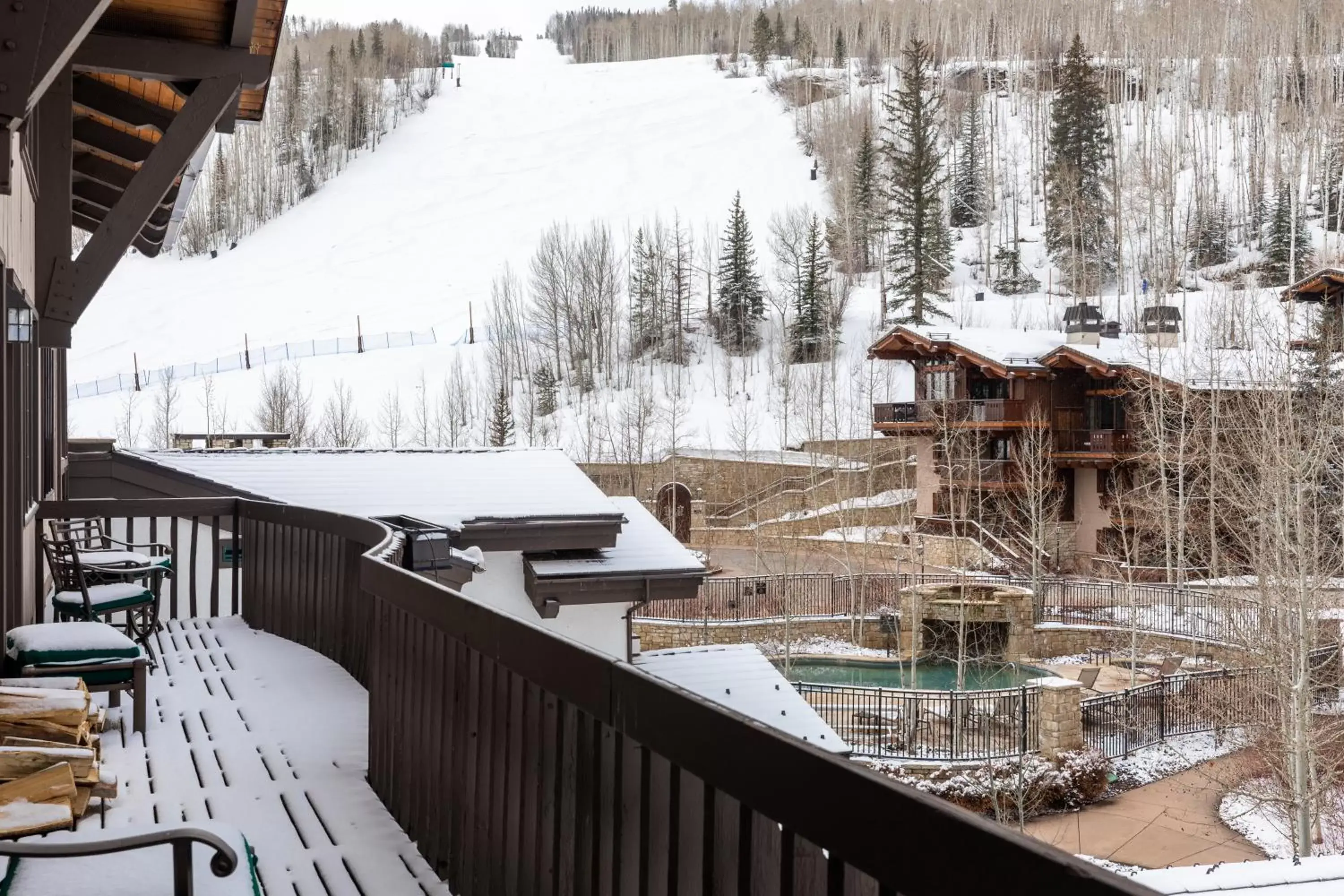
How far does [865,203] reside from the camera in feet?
179

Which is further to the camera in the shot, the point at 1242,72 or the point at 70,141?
the point at 1242,72

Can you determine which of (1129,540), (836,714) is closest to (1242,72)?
(1129,540)

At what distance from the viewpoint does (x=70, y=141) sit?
7531 millimetres

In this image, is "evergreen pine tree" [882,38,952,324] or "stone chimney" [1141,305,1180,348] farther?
"evergreen pine tree" [882,38,952,324]

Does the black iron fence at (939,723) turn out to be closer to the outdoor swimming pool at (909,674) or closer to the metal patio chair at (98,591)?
the outdoor swimming pool at (909,674)

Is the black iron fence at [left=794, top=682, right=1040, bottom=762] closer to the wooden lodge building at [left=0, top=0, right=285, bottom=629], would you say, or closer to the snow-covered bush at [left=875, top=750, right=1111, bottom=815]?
the snow-covered bush at [left=875, top=750, right=1111, bottom=815]

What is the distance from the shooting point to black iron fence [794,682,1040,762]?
1744 centimetres

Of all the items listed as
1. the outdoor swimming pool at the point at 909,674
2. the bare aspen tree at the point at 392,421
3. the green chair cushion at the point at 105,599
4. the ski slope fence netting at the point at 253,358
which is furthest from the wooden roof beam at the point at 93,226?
the ski slope fence netting at the point at 253,358

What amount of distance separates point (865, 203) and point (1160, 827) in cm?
4292

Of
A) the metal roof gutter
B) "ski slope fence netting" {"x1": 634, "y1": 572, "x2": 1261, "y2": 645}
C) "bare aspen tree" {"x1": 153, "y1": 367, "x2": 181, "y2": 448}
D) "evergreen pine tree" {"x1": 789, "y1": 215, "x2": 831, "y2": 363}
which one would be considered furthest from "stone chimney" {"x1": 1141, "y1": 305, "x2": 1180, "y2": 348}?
"bare aspen tree" {"x1": 153, "y1": 367, "x2": 181, "y2": 448}

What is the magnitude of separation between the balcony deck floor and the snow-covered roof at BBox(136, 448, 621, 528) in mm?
4634

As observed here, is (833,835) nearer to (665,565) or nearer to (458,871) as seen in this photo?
(458,871)

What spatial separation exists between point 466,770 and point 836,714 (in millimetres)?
16263

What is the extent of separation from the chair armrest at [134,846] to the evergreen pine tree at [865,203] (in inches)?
2108
